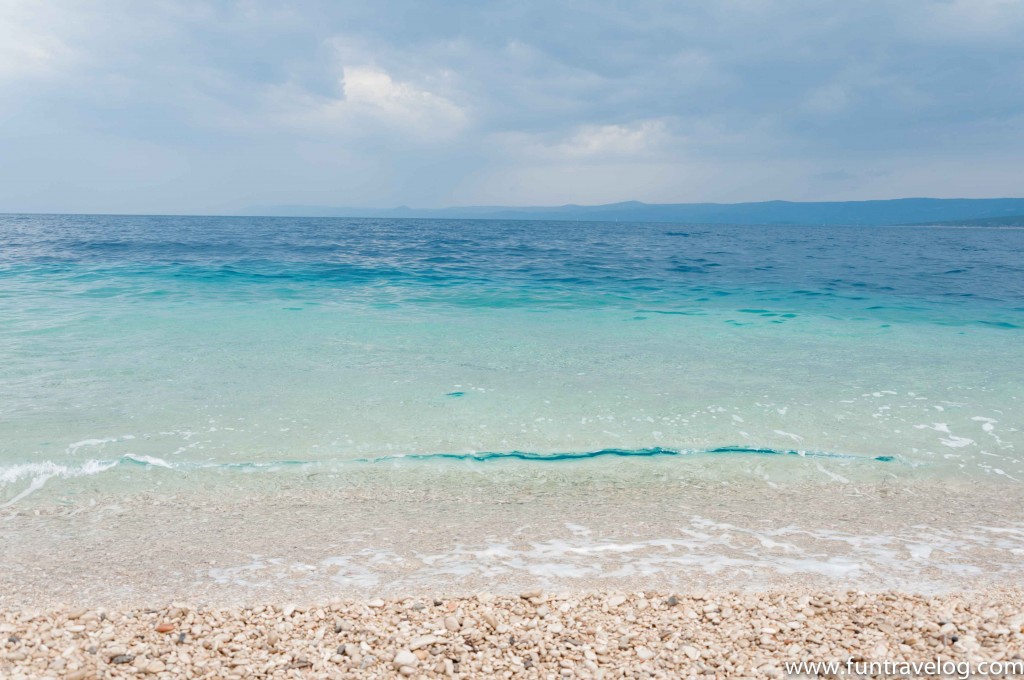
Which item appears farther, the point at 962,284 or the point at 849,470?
the point at 962,284

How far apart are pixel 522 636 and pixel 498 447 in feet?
10.5

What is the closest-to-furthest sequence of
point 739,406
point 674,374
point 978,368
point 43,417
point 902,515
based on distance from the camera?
1. point 902,515
2. point 43,417
3. point 739,406
4. point 674,374
5. point 978,368

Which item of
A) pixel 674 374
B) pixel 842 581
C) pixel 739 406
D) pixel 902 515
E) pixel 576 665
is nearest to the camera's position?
pixel 576 665

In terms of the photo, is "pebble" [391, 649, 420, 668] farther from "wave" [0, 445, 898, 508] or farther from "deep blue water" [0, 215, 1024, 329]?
"deep blue water" [0, 215, 1024, 329]

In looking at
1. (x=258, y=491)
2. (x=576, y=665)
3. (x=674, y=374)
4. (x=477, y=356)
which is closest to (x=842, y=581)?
(x=576, y=665)

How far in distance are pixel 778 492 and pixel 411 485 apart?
137 inches

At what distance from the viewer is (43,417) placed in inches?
278

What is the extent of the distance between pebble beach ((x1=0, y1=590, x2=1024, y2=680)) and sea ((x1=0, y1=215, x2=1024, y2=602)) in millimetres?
322

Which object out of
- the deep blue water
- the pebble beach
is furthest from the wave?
the deep blue water

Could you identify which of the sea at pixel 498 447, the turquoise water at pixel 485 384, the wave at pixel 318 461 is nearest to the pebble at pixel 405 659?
the sea at pixel 498 447

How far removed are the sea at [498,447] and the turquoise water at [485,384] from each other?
50mm

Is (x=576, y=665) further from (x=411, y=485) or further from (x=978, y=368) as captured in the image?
(x=978, y=368)

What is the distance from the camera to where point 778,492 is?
5617 millimetres

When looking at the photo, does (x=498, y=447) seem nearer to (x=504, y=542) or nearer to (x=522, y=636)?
(x=504, y=542)
